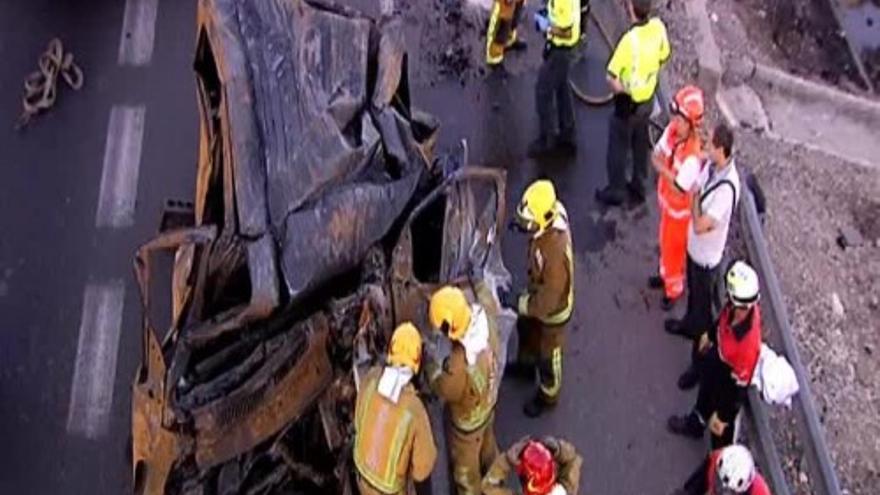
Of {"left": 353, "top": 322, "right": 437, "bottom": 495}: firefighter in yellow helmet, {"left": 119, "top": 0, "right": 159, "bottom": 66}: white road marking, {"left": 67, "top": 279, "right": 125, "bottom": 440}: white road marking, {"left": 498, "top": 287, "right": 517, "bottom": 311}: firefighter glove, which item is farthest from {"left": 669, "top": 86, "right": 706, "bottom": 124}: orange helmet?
{"left": 119, "top": 0, "right": 159, "bottom": 66}: white road marking

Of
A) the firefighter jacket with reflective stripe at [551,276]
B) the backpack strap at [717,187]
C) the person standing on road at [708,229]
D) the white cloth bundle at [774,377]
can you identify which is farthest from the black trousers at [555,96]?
the white cloth bundle at [774,377]

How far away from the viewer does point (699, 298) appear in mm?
13555

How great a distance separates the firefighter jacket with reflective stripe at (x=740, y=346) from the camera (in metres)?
12.1

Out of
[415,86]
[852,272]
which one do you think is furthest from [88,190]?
[852,272]

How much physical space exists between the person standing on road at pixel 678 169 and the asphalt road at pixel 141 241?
0.70 metres

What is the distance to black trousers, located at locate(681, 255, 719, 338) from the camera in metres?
13.3

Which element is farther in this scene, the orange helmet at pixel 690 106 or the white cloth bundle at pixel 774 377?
the orange helmet at pixel 690 106

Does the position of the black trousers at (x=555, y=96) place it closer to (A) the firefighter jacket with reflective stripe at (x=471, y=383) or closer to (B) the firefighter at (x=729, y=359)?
(B) the firefighter at (x=729, y=359)

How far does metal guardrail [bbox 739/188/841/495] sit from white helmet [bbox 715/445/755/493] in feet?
5.18

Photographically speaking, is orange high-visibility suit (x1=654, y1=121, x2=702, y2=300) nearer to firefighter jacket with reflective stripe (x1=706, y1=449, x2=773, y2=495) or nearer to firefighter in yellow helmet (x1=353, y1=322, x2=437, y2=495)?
firefighter jacket with reflective stripe (x1=706, y1=449, x2=773, y2=495)

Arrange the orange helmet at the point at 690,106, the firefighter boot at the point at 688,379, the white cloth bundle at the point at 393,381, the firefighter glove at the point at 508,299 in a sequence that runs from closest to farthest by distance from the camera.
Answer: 1. the white cloth bundle at the point at 393,381
2. the orange helmet at the point at 690,106
3. the firefighter glove at the point at 508,299
4. the firefighter boot at the point at 688,379

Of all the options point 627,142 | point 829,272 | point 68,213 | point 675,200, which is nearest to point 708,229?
point 675,200

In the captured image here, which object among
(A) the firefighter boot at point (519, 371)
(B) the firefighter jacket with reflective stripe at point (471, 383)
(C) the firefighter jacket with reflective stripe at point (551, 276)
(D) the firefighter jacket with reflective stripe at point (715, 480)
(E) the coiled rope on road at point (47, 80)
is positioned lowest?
(D) the firefighter jacket with reflective stripe at point (715, 480)

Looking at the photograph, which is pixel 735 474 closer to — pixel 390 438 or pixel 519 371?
pixel 390 438
